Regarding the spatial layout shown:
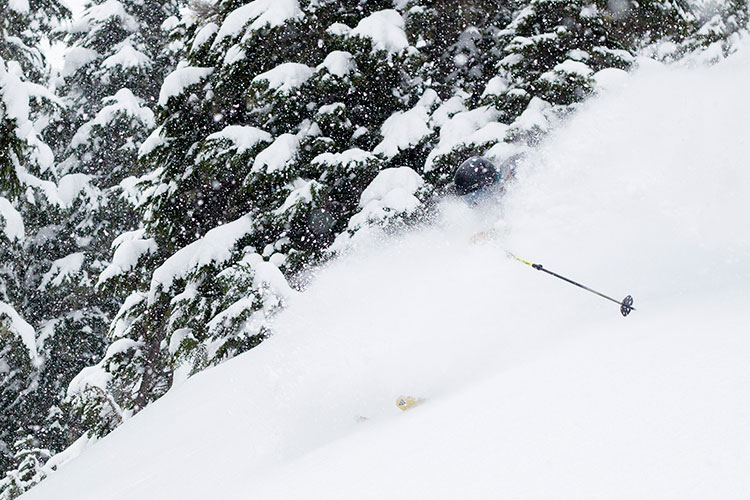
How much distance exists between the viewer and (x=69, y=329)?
1659cm

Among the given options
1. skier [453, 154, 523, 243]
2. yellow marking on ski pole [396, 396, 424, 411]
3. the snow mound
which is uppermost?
the snow mound

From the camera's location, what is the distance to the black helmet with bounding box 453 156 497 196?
747 centimetres

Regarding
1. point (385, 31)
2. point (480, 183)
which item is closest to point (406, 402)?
point (480, 183)

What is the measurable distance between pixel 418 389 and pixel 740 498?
3156 millimetres

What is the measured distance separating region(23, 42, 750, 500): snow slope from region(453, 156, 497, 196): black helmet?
0.70 m

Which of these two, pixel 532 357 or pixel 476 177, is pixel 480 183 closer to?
pixel 476 177

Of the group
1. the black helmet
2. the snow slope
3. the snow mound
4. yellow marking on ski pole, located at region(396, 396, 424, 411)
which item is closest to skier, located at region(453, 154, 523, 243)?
the black helmet

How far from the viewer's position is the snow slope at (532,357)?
321 centimetres

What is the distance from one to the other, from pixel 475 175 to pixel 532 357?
10.2 feet

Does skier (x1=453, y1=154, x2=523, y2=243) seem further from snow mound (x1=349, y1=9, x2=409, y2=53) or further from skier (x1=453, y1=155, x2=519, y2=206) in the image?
snow mound (x1=349, y1=9, x2=409, y2=53)

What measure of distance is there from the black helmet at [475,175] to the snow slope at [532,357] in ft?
2.30

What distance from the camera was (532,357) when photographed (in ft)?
15.9

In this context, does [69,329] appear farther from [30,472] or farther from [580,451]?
[580,451]

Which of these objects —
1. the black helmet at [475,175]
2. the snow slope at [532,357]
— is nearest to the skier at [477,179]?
the black helmet at [475,175]
